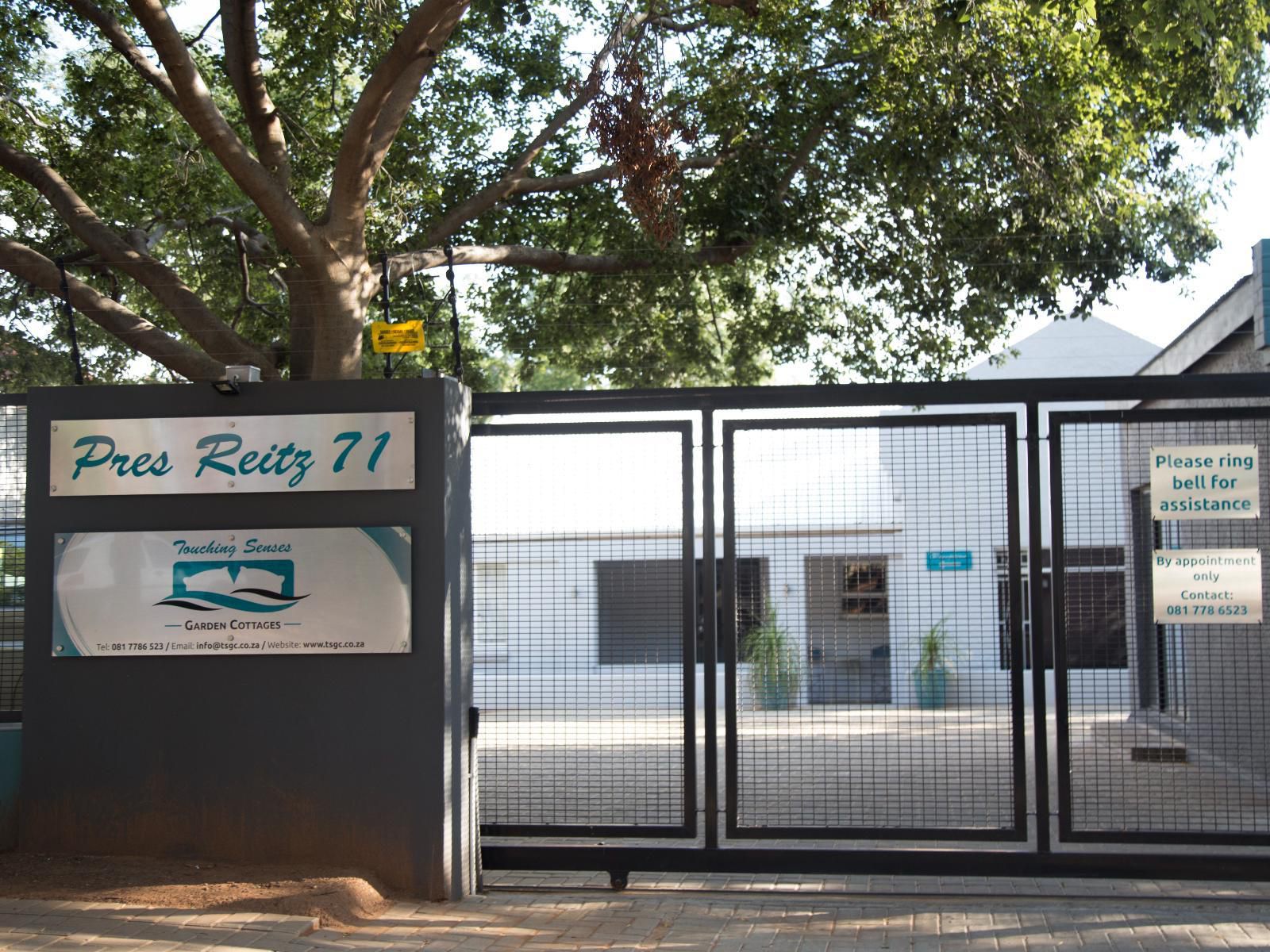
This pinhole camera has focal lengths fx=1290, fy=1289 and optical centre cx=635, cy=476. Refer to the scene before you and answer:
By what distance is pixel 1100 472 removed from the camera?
7109 millimetres

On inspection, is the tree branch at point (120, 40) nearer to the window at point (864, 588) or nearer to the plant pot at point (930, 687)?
the window at point (864, 588)

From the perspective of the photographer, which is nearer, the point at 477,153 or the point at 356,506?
the point at 356,506

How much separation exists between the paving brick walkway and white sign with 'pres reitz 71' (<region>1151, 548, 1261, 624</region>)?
4.97 ft

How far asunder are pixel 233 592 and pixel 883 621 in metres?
3.56

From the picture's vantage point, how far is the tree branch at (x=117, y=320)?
31.0 feet

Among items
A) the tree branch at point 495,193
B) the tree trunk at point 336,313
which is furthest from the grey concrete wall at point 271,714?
the tree branch at point 495,193

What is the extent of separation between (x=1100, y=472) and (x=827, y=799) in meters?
2.35

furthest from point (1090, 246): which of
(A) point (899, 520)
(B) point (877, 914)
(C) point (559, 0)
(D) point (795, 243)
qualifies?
(B) point (877, 914)

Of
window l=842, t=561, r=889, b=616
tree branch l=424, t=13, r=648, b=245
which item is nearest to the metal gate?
window l=842, t=561, r=889, b=616

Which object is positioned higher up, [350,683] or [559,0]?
[559,0]

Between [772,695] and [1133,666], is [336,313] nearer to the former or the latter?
[772,695]

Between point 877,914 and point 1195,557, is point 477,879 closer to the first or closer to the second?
point 877,914

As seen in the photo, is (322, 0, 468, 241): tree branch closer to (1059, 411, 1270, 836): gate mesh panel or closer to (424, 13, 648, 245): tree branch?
(424, 13, 648, 245): tree branch

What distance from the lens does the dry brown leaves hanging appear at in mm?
8453
